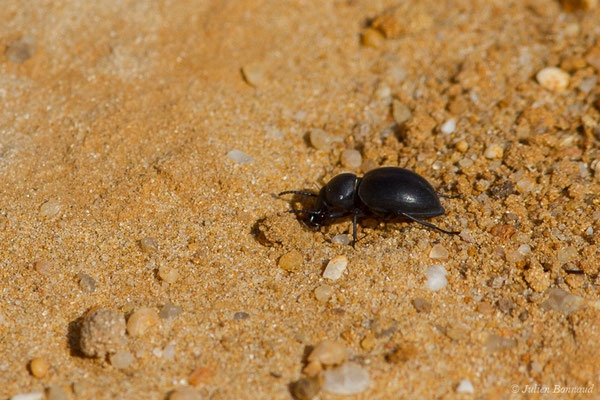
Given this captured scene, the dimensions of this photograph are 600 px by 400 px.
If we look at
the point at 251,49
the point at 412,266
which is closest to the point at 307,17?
the point at 251,49

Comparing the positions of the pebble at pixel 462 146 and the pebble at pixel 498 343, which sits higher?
the pebble at pixel 462 146

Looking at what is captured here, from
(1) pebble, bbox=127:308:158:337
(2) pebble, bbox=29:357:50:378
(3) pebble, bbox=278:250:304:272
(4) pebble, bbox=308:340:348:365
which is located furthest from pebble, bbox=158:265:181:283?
(4) pebble, bbox=308:340:348:365

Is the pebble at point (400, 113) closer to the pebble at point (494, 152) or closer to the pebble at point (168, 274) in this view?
the pebble at point (494, 152)

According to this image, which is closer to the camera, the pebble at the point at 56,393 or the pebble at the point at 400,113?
the pebble at the point at 56,393

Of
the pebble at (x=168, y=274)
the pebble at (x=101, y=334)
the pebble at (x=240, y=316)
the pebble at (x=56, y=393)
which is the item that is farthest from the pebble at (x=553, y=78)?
the pebble at (x=56, y=393)

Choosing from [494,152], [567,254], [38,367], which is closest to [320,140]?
[494,152]

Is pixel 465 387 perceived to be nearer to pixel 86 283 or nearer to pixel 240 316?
pixel 240 316
